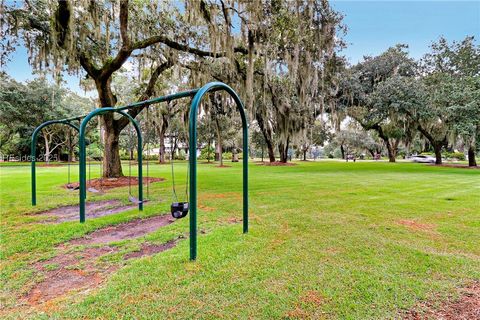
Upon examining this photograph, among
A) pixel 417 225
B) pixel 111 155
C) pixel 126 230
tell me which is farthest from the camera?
pixel 111 155

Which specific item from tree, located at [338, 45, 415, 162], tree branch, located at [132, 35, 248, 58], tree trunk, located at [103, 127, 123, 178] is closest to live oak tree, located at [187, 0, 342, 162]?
tree branch, located at [132, 35, 248, 58]

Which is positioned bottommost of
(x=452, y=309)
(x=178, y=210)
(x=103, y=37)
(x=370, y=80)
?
(x=452, y=309)

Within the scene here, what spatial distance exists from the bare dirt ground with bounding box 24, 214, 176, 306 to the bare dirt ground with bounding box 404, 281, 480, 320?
2.46 metres

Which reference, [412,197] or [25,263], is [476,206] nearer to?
[412,197]

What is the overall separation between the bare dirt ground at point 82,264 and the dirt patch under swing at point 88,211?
44.1 inches

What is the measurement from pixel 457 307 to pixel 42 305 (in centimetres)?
308

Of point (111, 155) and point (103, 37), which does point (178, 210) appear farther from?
point (103, 37)

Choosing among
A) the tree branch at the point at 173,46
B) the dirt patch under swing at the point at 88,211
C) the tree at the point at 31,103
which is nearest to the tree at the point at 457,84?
the tree branch at the point at 173,46

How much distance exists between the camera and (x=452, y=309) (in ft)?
6.11

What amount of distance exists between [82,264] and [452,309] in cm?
324

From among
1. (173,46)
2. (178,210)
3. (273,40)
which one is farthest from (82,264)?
(273,40)

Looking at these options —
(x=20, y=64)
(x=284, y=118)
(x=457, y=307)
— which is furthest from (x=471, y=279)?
(x=284, y=118)

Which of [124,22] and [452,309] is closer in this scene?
[452,309]

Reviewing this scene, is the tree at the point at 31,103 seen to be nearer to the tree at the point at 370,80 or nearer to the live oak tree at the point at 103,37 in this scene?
the live oak tree at the point at 103,37
